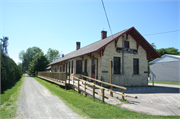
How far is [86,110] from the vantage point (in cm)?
617

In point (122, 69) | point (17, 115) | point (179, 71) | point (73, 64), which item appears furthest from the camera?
point (179, 71)

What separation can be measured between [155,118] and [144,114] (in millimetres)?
557

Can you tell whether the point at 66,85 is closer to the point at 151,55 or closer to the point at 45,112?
the point at 45,112

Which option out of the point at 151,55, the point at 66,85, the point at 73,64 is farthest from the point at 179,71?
the point at 66,85

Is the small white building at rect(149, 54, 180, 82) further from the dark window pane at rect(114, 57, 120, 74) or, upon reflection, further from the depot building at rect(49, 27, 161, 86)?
the dark window pane at rect(114, 57, 120, 74)

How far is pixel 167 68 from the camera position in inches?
1188

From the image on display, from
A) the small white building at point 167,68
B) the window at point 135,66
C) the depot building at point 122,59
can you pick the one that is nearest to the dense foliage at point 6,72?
the depot building at point 122,59

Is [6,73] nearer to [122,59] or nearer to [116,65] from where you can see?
[116,65]

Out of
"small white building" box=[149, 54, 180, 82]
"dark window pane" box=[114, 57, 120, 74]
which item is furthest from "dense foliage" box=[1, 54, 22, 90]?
"small white building" box=[149, 54, 180, 82]

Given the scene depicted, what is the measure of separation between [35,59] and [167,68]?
122 feet

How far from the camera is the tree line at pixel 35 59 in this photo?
140 ft

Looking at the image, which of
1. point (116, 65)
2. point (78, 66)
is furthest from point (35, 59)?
point (116, 65)

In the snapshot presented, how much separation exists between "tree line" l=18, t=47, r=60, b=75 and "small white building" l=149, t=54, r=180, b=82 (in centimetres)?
3235

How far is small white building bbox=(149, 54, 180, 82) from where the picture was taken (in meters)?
27.9
